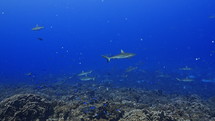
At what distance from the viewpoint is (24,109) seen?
7035 mm

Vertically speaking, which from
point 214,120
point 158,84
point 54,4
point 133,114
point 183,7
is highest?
point 54,4

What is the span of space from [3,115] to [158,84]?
23191 millimetres

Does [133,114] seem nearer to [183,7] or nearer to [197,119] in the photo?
[197,119]

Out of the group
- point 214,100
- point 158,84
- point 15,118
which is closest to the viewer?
point 15,118

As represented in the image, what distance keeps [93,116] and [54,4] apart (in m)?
200

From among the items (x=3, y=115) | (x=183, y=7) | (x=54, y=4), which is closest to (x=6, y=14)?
(x=54, y=4)

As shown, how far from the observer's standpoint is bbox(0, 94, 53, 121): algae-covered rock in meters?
6.86

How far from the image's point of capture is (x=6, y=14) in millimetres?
174500

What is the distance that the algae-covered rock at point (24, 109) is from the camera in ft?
22.5

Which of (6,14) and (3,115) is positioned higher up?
(6,14)

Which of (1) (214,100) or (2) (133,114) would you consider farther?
(1) (214,100)

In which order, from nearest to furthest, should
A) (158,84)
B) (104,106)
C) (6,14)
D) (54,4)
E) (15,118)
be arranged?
(15,118)
(104,106)
(158,84)
(6,14)
(54,4)

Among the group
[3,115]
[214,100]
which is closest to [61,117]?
[3,115]

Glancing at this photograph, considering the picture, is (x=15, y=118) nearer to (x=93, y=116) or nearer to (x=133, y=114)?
(x=93, y=116)
